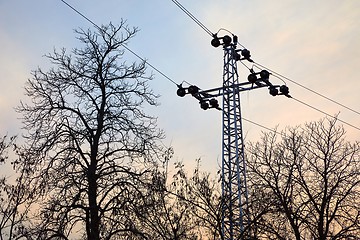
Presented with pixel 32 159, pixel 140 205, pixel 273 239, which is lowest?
pixel 273 239

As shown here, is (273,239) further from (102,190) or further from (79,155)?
(79,155)

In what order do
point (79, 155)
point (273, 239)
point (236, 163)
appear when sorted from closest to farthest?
point (236, 163) → point (79, 155) → point (273, 239)

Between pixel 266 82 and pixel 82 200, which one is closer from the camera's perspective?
pixel 82 200

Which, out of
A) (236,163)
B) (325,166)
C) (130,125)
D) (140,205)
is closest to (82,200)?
(140,205)

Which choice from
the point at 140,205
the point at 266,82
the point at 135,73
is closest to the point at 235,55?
the point at 266,82

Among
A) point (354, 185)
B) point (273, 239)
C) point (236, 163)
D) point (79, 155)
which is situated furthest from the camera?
point (354, 185)

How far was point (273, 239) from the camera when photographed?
17219 millimetres

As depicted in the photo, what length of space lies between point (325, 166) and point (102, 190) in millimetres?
10628

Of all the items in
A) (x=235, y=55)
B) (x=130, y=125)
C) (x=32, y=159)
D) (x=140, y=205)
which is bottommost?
(x=140, y=205)

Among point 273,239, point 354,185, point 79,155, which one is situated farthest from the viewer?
point 354,185

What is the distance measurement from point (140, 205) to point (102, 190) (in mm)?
1380

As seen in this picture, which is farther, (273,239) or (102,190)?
(273,239)

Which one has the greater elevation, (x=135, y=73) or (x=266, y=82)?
(x=135, y=73)

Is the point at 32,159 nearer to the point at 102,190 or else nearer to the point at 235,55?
the point at 102,190
